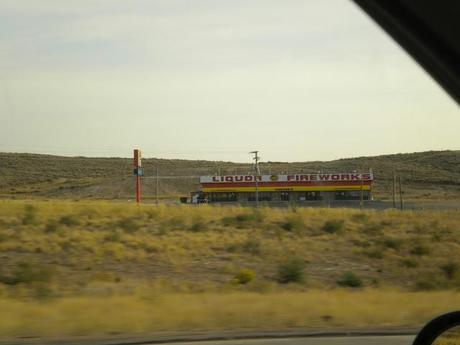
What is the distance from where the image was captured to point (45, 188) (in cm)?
10700

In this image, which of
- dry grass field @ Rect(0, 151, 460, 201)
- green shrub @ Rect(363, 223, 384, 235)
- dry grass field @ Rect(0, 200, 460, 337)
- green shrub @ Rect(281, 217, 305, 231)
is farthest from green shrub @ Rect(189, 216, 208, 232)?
dry grass field @ Rect(0, 151, 460, 201)

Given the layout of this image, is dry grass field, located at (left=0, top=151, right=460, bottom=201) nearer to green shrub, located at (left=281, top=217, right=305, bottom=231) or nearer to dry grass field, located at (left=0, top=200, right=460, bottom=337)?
green shrub, located at (left=281, top=217, right=305, bottom=231)

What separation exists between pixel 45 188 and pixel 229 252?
88.7 metres

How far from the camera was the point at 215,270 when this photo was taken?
66.1 ft

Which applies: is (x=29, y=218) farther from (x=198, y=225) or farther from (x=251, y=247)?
(x=251, y=247)

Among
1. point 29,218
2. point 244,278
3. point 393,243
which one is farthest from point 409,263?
point 29,218

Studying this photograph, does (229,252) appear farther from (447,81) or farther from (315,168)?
(315,168)

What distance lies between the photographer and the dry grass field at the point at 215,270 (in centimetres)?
1038

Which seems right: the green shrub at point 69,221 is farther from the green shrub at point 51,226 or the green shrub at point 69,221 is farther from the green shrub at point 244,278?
the green shrub at point 244,278

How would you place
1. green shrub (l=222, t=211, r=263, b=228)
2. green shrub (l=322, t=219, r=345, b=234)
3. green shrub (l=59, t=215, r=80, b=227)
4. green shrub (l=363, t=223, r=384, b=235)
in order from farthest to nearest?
green shrub (l=222, t=211, r=263, b=228) < green shrub (l=363, t=223, r=384, b=235) < green shrub (l=322, t=219, r=345, b=234) < green shrub (l=59, t=215, r=80, b=227)

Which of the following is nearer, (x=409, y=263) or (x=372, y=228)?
(x=409, y=263)

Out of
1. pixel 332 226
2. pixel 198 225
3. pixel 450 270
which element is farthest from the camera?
pixel 332 226

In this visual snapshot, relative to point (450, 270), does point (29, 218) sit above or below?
above

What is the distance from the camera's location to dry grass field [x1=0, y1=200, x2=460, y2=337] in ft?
34.0
